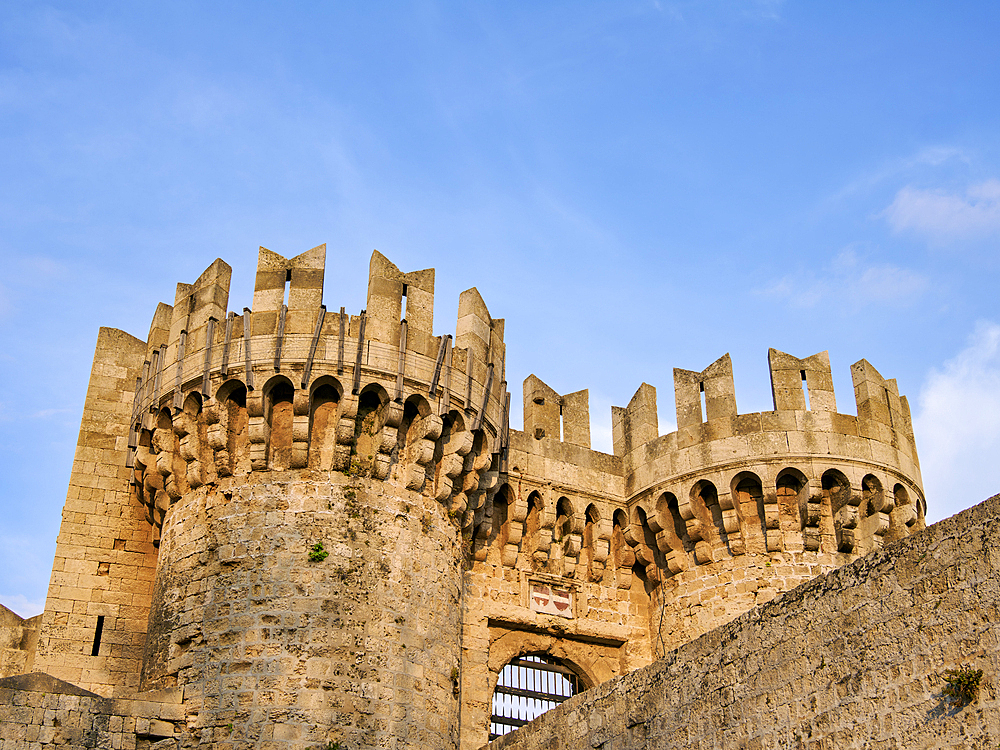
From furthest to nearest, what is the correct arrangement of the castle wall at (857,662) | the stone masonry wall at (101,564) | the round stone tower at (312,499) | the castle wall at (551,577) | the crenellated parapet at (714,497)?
the crenellated parapet at (714,497)
the castle wall at (551,577)
the stone masonry wall at (101,564)
the round stone tower at (312,499)
the castle wall at (857,662)

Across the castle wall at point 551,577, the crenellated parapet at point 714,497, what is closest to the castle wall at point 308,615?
the castle wall at point 551,577

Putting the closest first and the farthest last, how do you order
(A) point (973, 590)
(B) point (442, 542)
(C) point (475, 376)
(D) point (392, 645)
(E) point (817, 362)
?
(A) point (973, 590)
(D) point (392, 645)
(B) point (442, 542)
(C) point (475, 376)
(E) point (817, 362)

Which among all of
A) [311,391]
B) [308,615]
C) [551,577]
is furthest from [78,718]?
[551,577]

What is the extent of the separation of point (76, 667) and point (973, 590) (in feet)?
32.9

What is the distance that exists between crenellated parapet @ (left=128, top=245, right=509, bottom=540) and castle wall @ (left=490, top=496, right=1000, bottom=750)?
169 inches

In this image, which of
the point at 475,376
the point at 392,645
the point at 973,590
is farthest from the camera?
the point at 475,376

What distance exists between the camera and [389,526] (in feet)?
39.2

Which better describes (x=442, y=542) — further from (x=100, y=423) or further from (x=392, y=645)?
(x=100, y=423)

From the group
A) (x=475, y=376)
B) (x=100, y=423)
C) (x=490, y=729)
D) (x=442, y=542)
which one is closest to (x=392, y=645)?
(x=442, y=542)

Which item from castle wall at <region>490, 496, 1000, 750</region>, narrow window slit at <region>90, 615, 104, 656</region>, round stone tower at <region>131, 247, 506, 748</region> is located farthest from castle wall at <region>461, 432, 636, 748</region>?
narrow window slit at <region>90, 615, 104, 656</region>

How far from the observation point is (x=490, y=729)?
13.1m

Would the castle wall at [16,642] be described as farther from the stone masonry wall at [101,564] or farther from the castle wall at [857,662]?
the castle wall at [857,662]

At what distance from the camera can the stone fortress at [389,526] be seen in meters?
10.8

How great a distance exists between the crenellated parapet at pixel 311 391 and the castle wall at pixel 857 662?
4.29m
